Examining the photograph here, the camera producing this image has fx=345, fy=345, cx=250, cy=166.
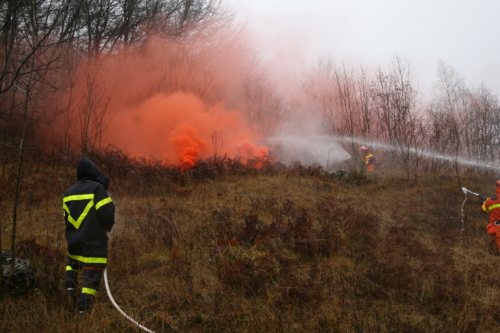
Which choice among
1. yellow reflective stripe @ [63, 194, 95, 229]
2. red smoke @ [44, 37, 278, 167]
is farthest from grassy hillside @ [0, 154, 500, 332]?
red smoke @ [44, 37, 278, 167]

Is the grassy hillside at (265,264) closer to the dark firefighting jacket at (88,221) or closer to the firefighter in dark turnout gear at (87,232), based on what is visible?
the firefighter in dark turnout gear at (87,232)

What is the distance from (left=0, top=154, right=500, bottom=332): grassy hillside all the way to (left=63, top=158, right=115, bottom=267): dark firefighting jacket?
22.9 inches

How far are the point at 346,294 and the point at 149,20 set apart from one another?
65.5 ft

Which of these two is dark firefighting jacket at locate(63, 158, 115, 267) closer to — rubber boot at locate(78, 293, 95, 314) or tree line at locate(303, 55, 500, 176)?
rubber boot at locate(78, 293, 95, 314)

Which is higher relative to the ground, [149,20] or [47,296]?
[149,20]

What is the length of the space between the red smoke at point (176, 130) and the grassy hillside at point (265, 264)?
615 centimetres

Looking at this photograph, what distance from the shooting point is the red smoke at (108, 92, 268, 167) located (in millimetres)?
15977

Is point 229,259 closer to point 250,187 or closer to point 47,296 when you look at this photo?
point 47,296

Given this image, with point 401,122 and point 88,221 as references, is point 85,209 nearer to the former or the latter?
point 88,221

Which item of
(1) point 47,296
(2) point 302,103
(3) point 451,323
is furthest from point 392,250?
(2) point 302,103

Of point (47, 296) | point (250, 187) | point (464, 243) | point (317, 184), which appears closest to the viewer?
point (47, 296)

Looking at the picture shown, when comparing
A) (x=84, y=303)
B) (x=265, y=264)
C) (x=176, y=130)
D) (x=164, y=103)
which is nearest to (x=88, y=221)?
(x=84, y=303)

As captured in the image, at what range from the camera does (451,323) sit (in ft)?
13.1

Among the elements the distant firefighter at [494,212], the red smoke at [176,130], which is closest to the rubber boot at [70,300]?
the distant firefighter at [494,212]
